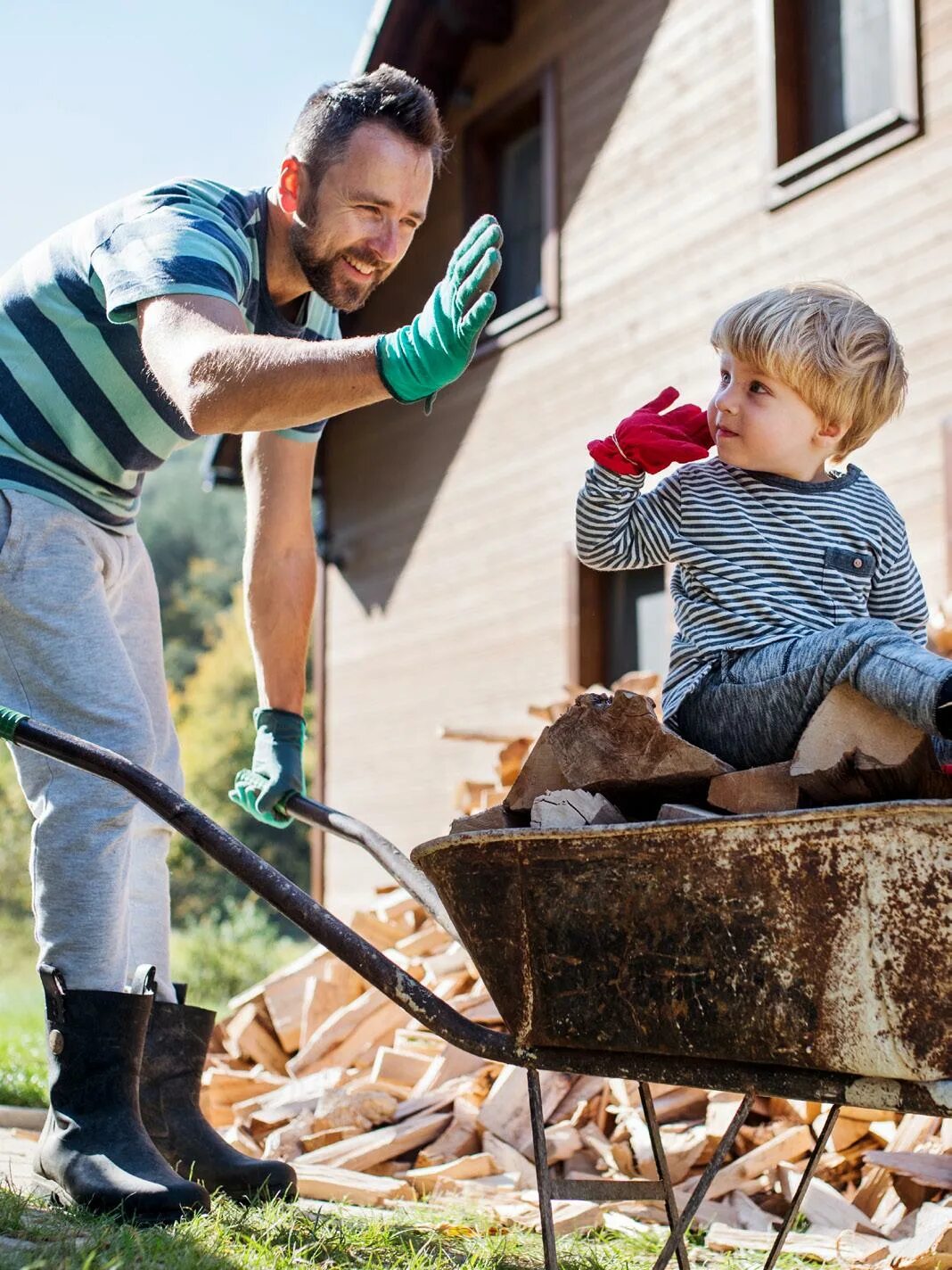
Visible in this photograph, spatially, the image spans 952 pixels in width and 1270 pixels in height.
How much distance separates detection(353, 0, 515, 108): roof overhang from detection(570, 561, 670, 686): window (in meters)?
3.44

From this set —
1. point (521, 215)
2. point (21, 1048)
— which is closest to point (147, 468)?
point (21, 1048)

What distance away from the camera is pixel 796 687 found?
1962 millimetres

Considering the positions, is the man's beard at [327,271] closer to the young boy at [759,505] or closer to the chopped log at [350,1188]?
the young boy at [759,505]

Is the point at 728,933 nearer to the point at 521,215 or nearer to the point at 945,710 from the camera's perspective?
the point at 945,710

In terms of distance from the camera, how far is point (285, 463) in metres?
3.05

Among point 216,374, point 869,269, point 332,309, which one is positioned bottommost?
point 216,374

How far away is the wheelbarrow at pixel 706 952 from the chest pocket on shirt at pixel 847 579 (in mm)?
612

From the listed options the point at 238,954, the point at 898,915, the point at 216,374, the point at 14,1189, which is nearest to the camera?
the point at 898,915

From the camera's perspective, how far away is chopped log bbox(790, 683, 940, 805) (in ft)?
5.91

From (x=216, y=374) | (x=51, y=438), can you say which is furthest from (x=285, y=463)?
(x=216, y=374)

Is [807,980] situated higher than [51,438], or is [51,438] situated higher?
[51,438]

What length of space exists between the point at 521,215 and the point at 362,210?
634 cm

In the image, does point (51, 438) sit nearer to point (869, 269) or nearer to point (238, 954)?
point (869, 269)

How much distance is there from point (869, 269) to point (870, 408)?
3.99 m
